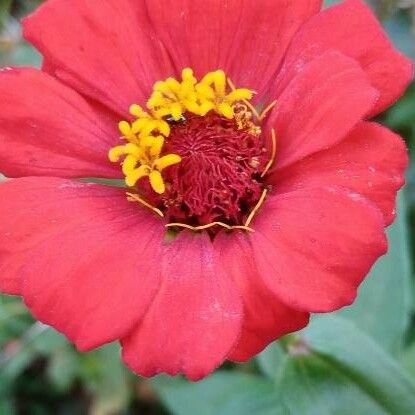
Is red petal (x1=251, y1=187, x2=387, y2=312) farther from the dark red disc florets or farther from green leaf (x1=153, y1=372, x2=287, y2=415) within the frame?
green leaf (x1=153, y1=372, x2=287, y2=415)

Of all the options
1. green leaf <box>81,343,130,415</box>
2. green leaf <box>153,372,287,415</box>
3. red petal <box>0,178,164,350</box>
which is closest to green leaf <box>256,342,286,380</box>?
green leaf <box>153,372,287,415</box>

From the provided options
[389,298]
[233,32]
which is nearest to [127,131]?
[233,32]

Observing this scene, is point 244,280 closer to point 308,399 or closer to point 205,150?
point 205,150

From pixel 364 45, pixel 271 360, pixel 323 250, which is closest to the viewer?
pixel 323 250

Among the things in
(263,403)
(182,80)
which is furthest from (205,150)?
(263,403)

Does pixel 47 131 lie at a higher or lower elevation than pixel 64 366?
higher

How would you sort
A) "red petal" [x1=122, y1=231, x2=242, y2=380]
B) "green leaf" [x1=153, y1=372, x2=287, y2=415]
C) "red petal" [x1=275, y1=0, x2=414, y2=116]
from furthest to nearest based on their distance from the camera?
1. "green leaf" [x1=153, y1=372, x2=287, y2=415]
2. "red petal" [x1=275, y1=0, x2=414, y2=116]
3. "red petal" [x1=122, y1=231, x2=242, y2=380]

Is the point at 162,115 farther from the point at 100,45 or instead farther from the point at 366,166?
the point at 366,166
